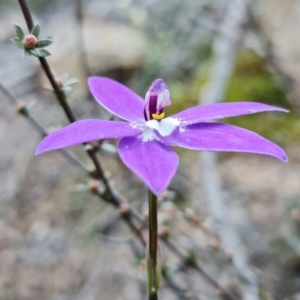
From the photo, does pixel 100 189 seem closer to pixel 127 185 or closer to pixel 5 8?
pixel 127 185

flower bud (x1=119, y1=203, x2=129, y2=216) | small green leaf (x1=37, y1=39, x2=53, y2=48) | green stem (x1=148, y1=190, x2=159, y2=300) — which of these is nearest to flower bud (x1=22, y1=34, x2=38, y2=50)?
small green leaf (x1=37, y1=39, x2=53, y2=48)

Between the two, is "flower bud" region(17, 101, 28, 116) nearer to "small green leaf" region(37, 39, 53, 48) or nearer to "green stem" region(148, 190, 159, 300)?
"small green leaf" region(37, 39, 53, 48)

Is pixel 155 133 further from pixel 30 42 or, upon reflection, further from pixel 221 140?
pixel 30 42

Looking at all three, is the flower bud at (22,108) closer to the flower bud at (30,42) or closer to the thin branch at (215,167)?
the flower bud at (30,42)

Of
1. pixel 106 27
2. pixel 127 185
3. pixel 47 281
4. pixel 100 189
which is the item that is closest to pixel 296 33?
pixel 106 27

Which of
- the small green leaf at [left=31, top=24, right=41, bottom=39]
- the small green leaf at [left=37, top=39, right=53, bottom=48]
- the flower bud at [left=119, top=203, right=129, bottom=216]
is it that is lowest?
the flower bud at [left=119, top=203, right=129, bottom=216]

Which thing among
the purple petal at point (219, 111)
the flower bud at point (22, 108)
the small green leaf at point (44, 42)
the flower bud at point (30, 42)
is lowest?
the purple petal at point (219, 111)

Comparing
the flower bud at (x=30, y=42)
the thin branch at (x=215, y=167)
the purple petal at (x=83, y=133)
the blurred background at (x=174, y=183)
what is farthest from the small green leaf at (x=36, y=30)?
the thin branch at (x=215, y=167)
